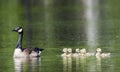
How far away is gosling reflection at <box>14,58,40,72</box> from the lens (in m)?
24.9

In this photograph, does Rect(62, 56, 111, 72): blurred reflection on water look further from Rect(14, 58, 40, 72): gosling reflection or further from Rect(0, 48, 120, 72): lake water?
Rect(14, 58, 40, 72): gosling reflection

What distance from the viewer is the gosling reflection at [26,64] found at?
81.6 ft

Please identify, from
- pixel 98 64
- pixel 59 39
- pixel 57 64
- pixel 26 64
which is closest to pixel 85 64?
pixel 98 64

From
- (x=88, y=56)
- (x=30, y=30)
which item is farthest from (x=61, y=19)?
(x=88, y=56)

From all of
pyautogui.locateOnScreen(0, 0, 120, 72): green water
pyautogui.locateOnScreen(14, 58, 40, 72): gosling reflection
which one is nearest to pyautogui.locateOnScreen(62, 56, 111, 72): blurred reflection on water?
pyautogui.locateOnScreen(0, 0, 120, 72): green water

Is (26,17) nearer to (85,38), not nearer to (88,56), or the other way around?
(85,38)

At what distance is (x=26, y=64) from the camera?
26484mm

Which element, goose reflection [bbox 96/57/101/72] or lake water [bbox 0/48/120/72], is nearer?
goose reflection [bbox 96/57/101/72]

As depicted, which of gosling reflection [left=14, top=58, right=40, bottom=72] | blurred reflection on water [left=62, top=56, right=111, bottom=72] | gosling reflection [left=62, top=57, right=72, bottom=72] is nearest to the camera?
blurred reflection on water [left=62, top=56, right=111, bottom=72]

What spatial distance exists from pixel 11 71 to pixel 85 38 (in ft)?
40.4

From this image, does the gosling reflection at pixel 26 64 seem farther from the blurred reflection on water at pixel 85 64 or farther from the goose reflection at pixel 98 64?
the goose reflection at pixel 98 64

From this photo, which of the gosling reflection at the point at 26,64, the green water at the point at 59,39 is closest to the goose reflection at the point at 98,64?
the green water at the point at 59,39

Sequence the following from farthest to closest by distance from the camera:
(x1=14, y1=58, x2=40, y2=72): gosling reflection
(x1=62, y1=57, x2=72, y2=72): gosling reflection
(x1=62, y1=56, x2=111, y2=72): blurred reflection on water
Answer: (x1=14, y1=58, x2=40, y2=72): gosling reflection → (x1=62, y1=57, x2=72, y2=72): gosling reflection → (x1=62, y1=56, x2=111, y2=72): blurred reflection on water

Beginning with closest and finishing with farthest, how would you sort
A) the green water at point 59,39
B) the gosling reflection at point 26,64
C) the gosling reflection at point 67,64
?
the gosling reflection at point 67,64 → the gosling reflection at point 26,64 → the green water at point 59,39
